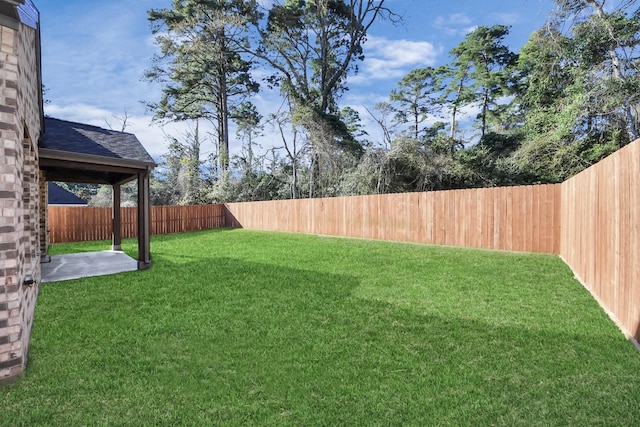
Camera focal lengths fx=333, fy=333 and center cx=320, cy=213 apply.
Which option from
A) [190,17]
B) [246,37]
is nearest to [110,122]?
[190,17]

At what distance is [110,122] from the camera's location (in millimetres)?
21109

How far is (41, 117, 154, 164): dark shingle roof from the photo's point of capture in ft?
19.6

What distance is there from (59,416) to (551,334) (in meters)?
→ 3.82

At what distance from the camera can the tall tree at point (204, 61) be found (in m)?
17.5

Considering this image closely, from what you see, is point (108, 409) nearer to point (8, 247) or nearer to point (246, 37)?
point (8, 247)

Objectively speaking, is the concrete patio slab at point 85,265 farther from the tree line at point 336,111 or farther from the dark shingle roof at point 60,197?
the dark shingle roof at point 60,197

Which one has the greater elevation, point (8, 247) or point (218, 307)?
point (8, 247)

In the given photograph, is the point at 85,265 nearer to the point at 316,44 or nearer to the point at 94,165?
the point at 94,165

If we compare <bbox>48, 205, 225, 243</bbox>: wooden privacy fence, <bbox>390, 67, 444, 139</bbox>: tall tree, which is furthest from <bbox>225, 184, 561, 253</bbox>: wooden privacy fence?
<bbox>390, 67, 444, 139</bbox>: tall tree

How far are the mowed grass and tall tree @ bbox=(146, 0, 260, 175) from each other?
1630 centimetres

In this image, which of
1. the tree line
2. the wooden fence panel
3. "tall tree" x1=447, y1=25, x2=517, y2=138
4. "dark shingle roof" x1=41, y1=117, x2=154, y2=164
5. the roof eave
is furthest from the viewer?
"tall tree" x1=447, y1=25, x2=517, y2=138

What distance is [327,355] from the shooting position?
2682 mm

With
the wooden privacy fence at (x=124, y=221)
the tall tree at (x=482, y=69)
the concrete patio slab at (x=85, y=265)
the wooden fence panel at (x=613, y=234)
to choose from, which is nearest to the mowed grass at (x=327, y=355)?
the wooden fence panel at (x=613, y=234)

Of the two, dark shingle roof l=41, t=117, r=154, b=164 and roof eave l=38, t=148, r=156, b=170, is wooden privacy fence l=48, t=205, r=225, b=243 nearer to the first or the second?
dark shingle roof l=41, t=117, r=154, b=164
